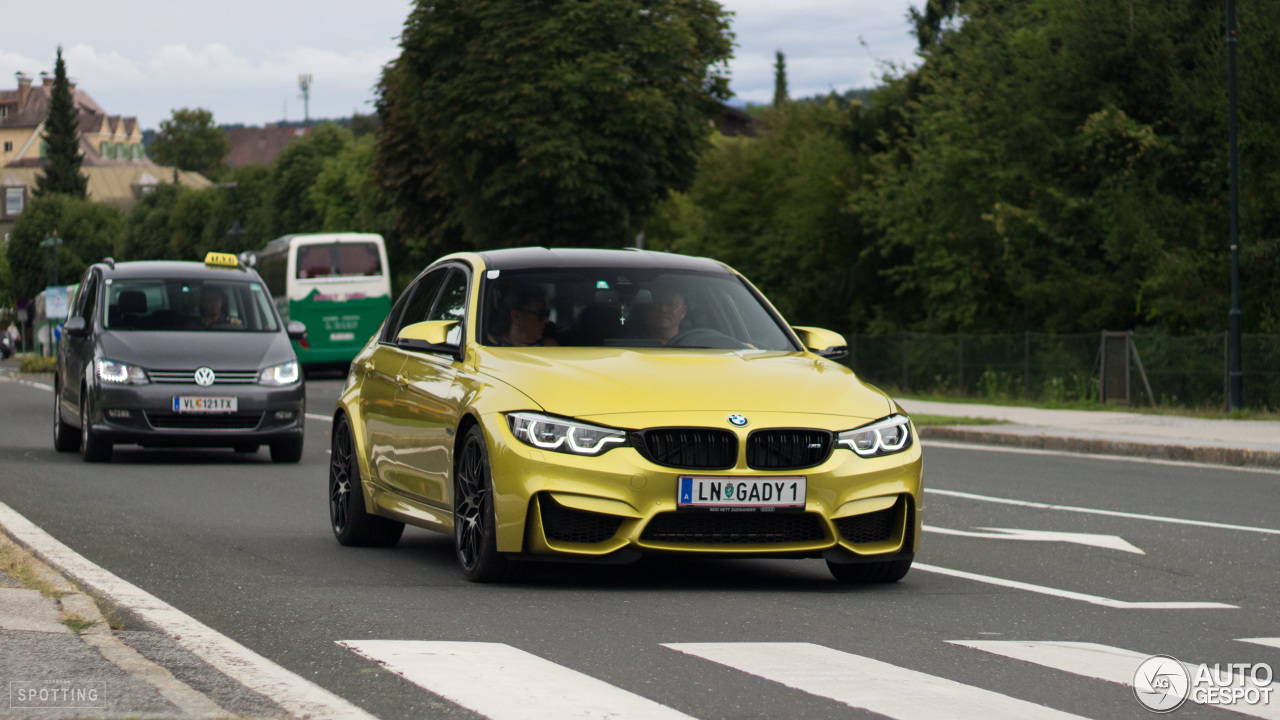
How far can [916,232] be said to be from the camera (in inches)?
1775

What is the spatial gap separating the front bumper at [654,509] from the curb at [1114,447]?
37.5 ft

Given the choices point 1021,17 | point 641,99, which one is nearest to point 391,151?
point 641,99

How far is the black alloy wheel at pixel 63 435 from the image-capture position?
722 inches

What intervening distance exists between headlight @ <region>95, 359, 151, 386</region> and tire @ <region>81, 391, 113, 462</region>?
17.6 inches

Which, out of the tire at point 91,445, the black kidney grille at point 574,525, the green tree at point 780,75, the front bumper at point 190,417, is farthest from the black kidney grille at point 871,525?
the green tree at point 780,75

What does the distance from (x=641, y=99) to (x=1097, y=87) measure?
41.0 ft

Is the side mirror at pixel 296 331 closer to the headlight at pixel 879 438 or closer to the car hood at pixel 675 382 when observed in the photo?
the car hood at pixel 675 382

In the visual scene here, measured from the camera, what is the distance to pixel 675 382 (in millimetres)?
Answer: 8156

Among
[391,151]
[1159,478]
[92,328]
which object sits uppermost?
[391,151]

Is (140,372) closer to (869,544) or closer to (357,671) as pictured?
(869,544)

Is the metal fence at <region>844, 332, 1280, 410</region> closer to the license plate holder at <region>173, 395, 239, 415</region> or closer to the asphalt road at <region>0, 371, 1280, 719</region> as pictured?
the asphalt road at <region>0, 371, 1280, 719</region>

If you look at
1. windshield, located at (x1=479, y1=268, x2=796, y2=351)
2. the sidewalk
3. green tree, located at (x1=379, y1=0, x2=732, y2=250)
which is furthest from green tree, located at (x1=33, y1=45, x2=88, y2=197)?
windshield, located at (x1=479, y1=268, x2=796, y2=351)

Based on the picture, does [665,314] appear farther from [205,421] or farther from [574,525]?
[205,421]

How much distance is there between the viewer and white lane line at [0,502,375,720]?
5.32 meters
